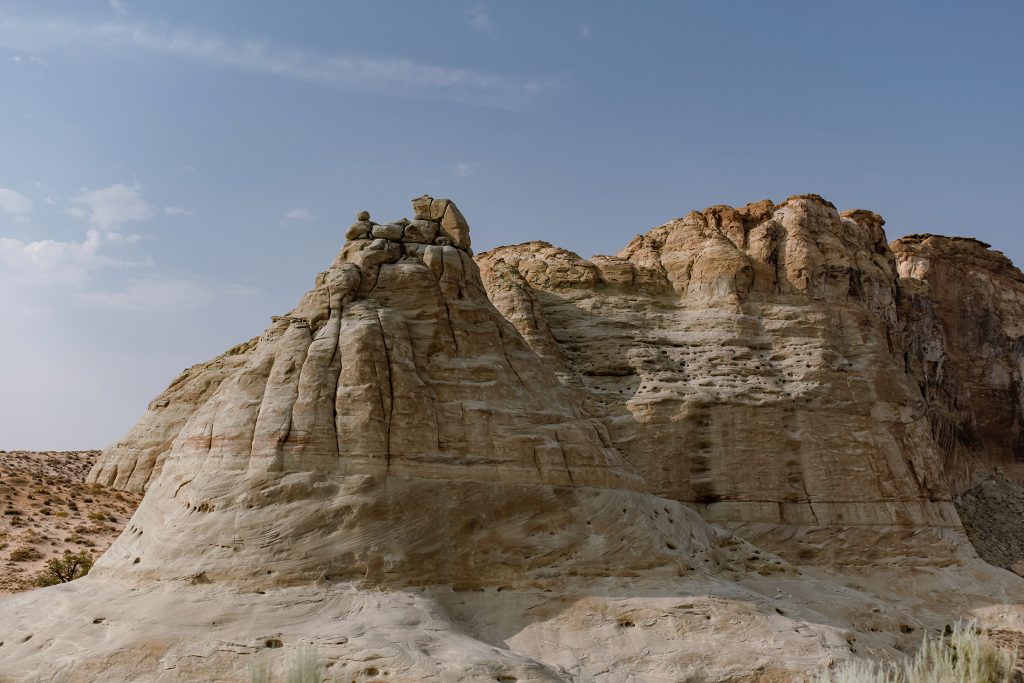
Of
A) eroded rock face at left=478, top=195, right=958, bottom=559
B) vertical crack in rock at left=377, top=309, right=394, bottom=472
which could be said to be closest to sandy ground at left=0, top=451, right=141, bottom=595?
vertical crack in rock at left=377, top=309, right=394, bottom=472

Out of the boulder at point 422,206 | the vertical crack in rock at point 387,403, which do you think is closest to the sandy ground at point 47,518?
the vertical crack in rock at point 387,403

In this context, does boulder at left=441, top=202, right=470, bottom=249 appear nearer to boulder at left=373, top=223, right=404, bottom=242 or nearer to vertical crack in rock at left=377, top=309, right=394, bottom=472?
boulder at left=373, top=223, right=404, bottom=242

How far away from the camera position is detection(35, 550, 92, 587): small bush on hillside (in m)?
22.0

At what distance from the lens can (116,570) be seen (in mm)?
15508

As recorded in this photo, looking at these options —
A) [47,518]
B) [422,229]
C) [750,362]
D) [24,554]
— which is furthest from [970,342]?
[24,554]

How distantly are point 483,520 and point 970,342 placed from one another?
4623 centimetres

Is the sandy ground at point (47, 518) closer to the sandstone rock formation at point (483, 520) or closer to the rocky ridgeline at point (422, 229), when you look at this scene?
the sandstone rock formation at point (483, 520)

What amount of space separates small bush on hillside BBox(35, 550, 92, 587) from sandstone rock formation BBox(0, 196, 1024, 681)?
5472 mm

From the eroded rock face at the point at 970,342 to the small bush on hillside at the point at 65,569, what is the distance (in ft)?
141

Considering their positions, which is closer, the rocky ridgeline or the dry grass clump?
the dry grass clump

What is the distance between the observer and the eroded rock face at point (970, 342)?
154ft

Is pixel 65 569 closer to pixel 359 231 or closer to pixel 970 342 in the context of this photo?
pixel 359 231

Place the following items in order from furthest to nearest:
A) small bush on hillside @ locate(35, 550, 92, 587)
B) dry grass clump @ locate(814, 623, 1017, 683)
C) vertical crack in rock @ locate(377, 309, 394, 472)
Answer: small bush on hillside @ locate(35, 550, 92, 587) → vertical crack in rock @ locate(377, 309, 394, 472) → dry grass clump @ locate(814, 623, 1017, 683)

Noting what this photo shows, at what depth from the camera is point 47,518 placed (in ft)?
94.2
